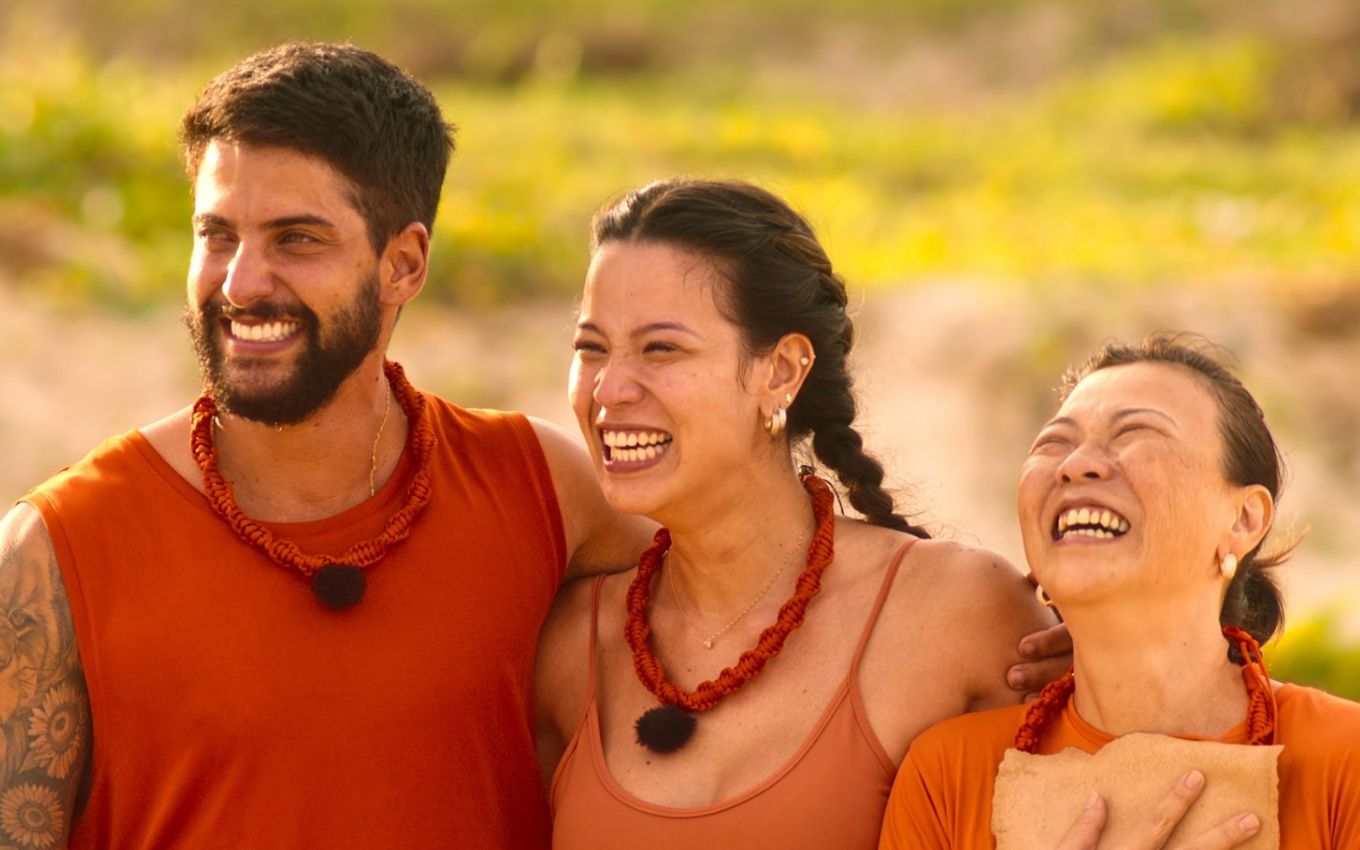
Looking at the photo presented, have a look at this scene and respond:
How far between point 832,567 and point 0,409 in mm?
6912

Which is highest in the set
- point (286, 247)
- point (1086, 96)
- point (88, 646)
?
point (1086, 96)

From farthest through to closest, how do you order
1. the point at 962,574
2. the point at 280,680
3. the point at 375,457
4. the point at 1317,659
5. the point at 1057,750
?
the point at 1317,659
the point at 375,457
the point at 962,574
the point at 280,680
the point at 1057,750

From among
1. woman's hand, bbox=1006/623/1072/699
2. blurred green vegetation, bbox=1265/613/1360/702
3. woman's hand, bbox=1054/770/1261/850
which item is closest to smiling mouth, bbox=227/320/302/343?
woman's hand, bbox=1006/623/1072/699

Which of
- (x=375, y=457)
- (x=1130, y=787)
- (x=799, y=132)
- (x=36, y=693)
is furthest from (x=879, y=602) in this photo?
(x=799, y=132)

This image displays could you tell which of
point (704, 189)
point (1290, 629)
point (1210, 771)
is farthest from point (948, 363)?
point (1210, 771)

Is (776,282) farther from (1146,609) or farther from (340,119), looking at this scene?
(1146,609)

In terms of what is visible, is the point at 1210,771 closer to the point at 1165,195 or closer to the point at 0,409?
the point at 0,409

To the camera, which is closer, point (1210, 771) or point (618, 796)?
point (1210, 771)

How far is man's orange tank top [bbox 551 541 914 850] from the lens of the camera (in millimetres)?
3713

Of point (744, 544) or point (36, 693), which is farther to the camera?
point (744, 544)

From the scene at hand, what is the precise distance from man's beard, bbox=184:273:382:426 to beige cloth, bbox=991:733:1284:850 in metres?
1.60

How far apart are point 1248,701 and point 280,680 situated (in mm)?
1894

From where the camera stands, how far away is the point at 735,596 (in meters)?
4.14

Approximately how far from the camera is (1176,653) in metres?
3.56
